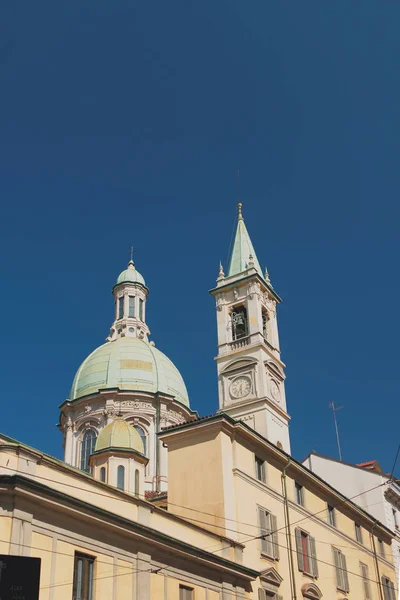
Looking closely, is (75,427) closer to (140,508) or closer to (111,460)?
(111,460)

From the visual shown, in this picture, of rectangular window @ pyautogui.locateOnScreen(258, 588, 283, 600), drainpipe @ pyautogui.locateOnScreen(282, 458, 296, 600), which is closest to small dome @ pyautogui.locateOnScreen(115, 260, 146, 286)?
drainpipe @ pyautogui.locateOnScreen(282, 458, 296, 600)

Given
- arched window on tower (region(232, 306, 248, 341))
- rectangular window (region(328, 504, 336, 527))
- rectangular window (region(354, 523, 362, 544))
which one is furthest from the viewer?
arched window on tower (region(232, 306, 248, 341))

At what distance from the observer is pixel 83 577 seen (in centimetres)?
2095

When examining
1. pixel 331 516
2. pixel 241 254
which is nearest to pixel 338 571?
pixel 331 516

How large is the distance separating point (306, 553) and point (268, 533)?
12.3 ft

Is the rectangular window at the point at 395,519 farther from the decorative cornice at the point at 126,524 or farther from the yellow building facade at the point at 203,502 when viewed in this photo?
the decorative cornice at the point at 126,524

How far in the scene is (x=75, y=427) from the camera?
58062 mm

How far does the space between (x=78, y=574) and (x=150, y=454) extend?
34.3m

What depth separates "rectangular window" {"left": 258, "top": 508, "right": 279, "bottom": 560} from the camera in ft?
96.7

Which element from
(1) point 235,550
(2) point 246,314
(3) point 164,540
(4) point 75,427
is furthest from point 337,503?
(4) point 75,427

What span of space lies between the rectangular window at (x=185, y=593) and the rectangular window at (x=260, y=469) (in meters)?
7.34

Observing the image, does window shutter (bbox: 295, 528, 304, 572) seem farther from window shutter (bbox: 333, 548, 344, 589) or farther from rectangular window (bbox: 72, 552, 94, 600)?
rectangular window (bbox: 72, 552, 94, 600)

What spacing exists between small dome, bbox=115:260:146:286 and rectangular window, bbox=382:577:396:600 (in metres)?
36.5

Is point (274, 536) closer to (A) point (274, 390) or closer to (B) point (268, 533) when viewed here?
(B) point (268, 533)
